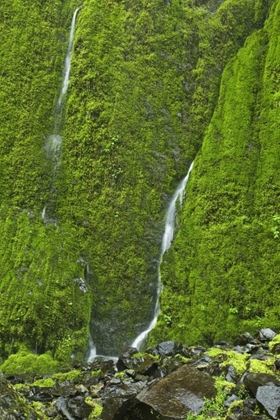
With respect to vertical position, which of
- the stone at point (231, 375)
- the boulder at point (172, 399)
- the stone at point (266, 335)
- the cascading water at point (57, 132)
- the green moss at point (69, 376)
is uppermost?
the cascading water at point (57, 132)

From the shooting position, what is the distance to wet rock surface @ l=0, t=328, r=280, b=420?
638 centimetres

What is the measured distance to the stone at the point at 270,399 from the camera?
5914 mm

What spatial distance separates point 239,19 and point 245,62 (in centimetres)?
350

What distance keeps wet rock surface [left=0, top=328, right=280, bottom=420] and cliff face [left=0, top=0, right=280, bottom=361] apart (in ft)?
16.9

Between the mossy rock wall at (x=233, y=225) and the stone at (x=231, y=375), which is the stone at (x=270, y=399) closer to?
the stone at (x=231, y=375)

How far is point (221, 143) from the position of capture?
18.8 m

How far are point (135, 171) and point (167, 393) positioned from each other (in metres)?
13.5

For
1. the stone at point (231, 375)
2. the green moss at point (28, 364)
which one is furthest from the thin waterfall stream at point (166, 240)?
the stone at point (231, 375)

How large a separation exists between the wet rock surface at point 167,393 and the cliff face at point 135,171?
16.9 feet

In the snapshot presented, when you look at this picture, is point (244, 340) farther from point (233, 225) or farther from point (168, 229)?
point (168, 229)

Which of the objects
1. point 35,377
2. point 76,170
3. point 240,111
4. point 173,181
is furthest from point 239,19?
point 35,377

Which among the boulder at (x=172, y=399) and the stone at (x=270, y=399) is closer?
the stone at (x=270, y=399)

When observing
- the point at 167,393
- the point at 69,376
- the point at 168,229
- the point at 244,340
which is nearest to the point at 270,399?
the point at 167,393

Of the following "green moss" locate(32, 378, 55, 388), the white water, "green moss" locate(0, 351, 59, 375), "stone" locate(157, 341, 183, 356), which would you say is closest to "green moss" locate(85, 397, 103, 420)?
"green moss" locate(32, 378, 55, 388)
